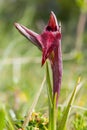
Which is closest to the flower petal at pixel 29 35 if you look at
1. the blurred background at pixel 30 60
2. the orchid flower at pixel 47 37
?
the orchid flower at pixel 47 37

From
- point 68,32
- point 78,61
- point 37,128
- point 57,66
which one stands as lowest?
point 68,32

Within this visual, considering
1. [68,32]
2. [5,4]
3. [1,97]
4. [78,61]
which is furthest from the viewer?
[5,4]

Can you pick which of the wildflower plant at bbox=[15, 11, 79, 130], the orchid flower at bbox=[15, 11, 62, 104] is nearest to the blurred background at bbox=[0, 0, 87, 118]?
Result: the wildflower plant at bbox=[15, 11, 79, 130]

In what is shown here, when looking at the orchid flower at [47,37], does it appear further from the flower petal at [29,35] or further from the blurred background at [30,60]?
the blurred background at [30,60]

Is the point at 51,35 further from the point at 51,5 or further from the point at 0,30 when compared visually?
the point at 51,5

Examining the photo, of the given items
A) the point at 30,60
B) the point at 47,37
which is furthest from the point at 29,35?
the point at 30,60

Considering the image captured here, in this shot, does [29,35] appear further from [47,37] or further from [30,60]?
[30,60]

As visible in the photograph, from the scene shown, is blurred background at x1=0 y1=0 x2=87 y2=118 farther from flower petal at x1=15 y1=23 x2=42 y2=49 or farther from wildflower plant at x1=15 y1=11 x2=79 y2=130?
flower petal at x1=15 y1=23 x2=42 y2=49

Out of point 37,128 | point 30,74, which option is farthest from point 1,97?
point 37,128

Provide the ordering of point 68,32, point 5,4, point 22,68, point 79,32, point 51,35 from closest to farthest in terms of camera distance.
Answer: point 51,35 → point 22,68 → point 79,32 → point 68,32 → point 5,4
